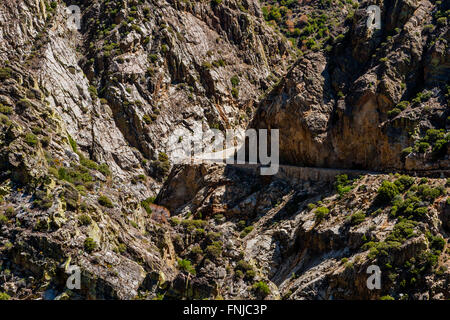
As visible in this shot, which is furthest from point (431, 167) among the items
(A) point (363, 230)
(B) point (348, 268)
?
(B) point (348, 268)

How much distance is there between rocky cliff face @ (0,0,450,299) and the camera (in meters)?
55.3

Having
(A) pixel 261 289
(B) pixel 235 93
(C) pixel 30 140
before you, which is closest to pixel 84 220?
(C) pixel 30 140

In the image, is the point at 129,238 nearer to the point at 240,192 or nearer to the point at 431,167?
the point at 240,192

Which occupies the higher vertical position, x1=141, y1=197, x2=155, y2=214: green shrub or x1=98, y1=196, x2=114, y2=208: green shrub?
x1=141, y1=197, x2=155, y2=214: green shrub

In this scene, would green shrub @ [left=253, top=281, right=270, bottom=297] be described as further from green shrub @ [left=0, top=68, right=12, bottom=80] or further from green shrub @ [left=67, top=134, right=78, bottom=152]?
green shrub @ [left=0, top=68, right=12, bottom=80]

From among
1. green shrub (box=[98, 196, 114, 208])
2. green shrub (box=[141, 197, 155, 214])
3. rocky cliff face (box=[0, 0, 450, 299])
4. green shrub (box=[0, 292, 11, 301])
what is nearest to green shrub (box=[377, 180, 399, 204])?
rocky cliff face (box=[0, 0, 450, 299])

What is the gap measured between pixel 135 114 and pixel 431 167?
130 feet

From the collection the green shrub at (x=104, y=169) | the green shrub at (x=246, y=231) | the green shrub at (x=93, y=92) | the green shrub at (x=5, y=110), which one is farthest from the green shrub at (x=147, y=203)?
the green shrub at (x=5, y=110)

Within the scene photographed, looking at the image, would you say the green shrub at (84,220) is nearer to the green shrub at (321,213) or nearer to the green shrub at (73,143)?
the green shrub at (73,143)

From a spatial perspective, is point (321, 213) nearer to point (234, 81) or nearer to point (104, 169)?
point (104, 169)

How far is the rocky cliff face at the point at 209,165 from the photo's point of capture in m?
55.3

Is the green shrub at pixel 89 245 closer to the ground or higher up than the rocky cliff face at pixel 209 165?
closer to the ground

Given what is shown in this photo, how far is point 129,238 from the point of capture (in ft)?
199

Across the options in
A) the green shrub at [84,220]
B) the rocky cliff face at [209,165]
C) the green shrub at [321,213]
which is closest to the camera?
the rocky cliff face at [209,165]
